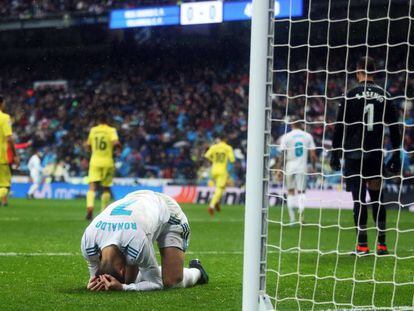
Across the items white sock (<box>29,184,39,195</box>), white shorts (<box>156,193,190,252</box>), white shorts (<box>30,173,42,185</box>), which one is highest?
white shorts (<box>156,193,190,252</box>)

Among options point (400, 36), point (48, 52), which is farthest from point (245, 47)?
point (48, 52)

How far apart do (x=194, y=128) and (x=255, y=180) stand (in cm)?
2338

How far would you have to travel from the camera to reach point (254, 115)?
4055 mm

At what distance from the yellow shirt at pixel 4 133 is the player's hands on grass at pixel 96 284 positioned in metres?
6.22

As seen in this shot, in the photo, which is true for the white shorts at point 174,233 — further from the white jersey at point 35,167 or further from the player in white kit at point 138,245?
the white jersey at point 35,167

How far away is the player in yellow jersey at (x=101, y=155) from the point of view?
1342 centimetres

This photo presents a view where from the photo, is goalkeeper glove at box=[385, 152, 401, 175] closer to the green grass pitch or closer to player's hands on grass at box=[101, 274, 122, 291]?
the green grass pitch

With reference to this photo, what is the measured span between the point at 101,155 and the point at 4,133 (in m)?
2.77

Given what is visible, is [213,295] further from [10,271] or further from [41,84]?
[41,84]

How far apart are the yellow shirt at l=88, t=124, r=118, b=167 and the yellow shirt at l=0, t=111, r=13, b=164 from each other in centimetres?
237

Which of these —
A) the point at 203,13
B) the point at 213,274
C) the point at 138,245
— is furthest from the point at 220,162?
the point at 138,245

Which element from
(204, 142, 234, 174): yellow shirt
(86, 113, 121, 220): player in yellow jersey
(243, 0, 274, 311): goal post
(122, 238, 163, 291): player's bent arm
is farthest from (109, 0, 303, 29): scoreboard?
(243, 0, 274, 311): goal post

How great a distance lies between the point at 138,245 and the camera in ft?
16.4

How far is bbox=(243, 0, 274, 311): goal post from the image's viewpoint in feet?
13.1
